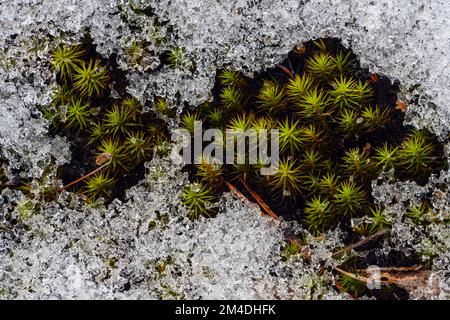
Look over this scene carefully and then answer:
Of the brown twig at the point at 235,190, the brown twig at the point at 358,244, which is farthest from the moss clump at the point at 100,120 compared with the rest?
the brown twig at the point at 358,244

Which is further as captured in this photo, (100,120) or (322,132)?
(100,120)

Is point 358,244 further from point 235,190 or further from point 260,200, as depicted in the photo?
point 235,190

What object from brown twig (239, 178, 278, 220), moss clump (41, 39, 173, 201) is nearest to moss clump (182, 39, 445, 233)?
brown twig (239, 178, 278, 220)

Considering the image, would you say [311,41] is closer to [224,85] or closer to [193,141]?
[224,85]

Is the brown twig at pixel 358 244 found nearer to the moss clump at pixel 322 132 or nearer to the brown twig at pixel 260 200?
the moss clump at pixel 322 132

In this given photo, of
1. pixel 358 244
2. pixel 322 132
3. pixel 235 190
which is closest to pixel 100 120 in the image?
pixel 235 190

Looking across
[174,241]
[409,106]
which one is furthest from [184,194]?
[409,106]
